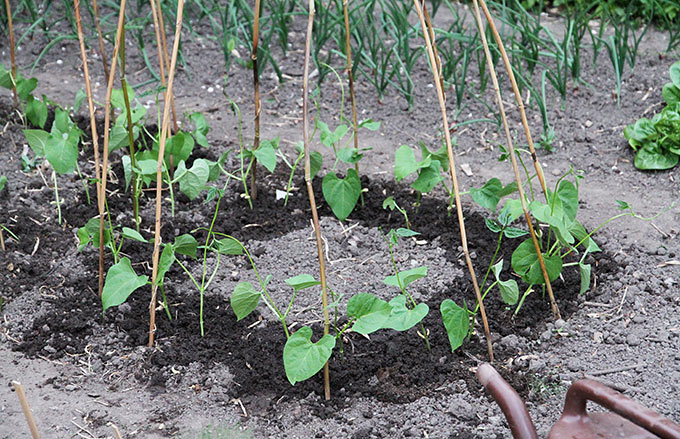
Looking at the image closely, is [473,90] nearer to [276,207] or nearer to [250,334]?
[276,207]

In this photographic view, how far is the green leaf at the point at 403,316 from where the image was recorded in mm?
1954

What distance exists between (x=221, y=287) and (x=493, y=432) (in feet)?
3.47

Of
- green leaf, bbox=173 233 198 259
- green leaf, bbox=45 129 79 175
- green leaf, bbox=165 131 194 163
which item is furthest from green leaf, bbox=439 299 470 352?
green leaf, bbox=45 129 79 175

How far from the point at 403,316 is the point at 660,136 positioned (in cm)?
169

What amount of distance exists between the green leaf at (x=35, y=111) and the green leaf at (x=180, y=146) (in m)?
0.61

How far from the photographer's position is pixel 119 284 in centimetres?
217

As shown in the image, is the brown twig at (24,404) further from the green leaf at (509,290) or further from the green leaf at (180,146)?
the green leaf at (180,146)

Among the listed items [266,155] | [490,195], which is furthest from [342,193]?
[490,195]

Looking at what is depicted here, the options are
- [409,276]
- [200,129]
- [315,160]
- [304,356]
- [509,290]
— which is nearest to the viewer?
[304,356]

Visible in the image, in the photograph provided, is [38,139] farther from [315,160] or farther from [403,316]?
[403,316]

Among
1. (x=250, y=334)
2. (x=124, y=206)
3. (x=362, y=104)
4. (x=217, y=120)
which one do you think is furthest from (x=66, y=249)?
(x=362, y=104)

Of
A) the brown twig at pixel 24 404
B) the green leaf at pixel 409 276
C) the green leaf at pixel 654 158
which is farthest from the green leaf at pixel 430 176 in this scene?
the brown twig at pixel 24 404

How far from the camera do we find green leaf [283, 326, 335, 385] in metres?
1.88

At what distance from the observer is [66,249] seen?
8.88 ft
